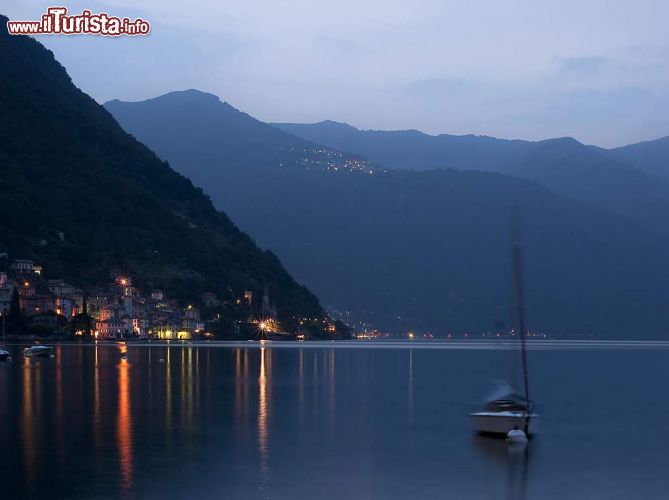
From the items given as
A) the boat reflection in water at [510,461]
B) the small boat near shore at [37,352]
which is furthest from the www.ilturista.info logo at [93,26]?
the boat reflection in water at [510,461]

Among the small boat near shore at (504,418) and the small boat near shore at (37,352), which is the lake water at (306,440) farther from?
the small boat near shore at (37,352)

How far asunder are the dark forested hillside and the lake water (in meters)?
87.1

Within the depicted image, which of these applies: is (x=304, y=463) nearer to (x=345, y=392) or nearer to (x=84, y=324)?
(x=345, y=392)

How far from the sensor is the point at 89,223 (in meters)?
176

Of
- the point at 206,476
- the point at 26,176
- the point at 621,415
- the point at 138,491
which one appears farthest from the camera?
the point at 26,176

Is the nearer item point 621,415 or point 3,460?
point 3,460

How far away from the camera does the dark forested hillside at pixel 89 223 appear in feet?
526

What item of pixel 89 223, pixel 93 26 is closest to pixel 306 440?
pixel 93 26

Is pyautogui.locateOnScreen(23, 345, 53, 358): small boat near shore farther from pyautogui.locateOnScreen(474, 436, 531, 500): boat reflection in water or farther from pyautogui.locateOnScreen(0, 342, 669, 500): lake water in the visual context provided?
pyautogui.locateOnScreen(474, 436, 531, 500): boat reflection in water

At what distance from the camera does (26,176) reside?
177 meters

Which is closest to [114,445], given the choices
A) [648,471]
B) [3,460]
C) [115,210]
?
→ [3,460]

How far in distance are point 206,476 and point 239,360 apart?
74.1m

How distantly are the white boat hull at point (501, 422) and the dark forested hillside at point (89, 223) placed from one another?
121 meters

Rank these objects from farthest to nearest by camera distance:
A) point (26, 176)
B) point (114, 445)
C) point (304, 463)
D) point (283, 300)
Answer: point (283, 300)
point (26, 176)
point (114, 445)
point (304, 463)
